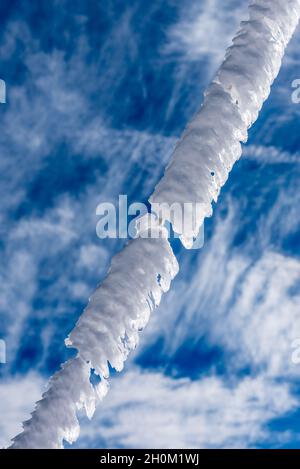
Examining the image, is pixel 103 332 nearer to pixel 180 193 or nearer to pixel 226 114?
pixel 180 193

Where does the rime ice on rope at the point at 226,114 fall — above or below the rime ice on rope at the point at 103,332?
above

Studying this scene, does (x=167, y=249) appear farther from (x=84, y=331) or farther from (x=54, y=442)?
(x=54, y=442)

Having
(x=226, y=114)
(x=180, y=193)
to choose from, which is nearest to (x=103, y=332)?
(x=180, y=193)
